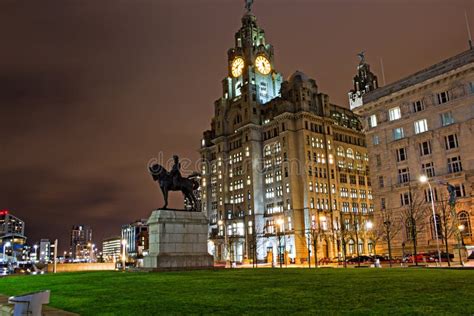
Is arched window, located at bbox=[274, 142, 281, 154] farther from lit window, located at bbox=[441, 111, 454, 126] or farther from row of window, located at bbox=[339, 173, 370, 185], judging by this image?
lit window, located at bbox=[441, 111, 454, 126]

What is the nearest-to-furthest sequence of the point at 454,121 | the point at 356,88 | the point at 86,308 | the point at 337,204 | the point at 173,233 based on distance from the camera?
the point at 86,308, the point at 173,233, the point at 454,121, the point at 337,204, the point at 356,88

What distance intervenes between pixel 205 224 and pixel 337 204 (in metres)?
89.6

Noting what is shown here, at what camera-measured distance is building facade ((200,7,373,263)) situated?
115375mm

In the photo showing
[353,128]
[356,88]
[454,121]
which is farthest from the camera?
[356,88]

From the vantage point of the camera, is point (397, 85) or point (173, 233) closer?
point (173, 233)

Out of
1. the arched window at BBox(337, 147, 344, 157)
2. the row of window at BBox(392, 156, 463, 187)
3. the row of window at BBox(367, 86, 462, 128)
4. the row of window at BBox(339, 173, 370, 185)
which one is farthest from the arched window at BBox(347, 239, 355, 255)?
the row of window at BBox(367, 86, 462, 128)

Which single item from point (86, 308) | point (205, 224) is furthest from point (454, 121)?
point (86, 308)

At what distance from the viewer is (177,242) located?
36.5 meters

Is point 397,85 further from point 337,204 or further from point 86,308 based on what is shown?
point 86,308

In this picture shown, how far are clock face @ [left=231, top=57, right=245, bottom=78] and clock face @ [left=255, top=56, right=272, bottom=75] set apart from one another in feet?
17.5

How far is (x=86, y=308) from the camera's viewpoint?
13219 millimetres

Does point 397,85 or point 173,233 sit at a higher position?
point 397,85

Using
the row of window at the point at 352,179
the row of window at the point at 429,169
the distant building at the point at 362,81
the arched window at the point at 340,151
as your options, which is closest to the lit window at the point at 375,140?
the row of window at the point at 429,169

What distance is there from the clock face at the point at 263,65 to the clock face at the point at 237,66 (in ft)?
17.5
